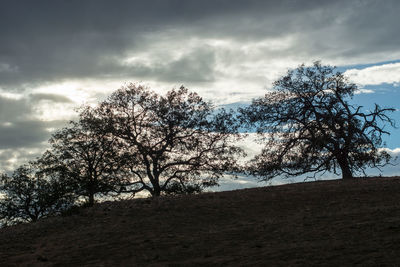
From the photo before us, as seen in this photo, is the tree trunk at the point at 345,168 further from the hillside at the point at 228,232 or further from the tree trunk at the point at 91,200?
the tree trunk at the point at 91,200

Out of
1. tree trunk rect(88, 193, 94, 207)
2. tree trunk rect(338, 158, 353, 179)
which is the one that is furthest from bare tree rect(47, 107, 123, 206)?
tree trunk rect(338, 158, 353, 179)

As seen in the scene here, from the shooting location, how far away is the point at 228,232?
15.3 metres

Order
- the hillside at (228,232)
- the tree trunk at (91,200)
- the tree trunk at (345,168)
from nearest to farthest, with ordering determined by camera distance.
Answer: the hillside at (228,232), the tree trunk at (91,200), the tree trunk at (345,168)

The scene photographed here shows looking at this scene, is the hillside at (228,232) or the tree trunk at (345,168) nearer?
the hillside at (228,232)

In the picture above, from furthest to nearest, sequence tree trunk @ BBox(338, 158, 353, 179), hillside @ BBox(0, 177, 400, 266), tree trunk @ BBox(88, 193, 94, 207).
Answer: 1. tree trunk @ BBox(338, 158, 353, 179)
2. tree trunk @ BBox(88, 193, 94, 207)
3. hillside @ BBox(0, 177, 400, 266)

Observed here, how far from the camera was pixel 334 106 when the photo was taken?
31391 mm

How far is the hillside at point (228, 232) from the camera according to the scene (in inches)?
474

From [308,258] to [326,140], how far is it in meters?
20.0

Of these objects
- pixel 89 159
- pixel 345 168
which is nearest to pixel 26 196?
pixel 89 159

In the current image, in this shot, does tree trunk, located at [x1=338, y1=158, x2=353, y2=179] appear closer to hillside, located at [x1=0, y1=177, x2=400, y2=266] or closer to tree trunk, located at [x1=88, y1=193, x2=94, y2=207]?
hillside, located at [x1=0, y1=177, x2=400, y2=266]

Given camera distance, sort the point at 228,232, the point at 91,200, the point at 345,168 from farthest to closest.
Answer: the point at 91,200 → the point at 345,168 → the point at 228,232

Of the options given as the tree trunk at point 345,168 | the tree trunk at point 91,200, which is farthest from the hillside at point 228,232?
the tree trunk at point 345,168

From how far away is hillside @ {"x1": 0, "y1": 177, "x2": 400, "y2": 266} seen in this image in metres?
12.0

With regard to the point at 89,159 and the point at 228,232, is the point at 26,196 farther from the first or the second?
the point at 228,232
